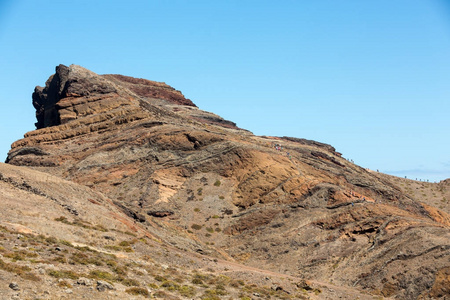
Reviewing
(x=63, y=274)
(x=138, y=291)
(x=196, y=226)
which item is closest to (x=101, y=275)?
(x=138, y=291)

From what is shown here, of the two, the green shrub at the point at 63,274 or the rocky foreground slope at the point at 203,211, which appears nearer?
the green shrub at the point at 63,274

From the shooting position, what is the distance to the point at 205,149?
2756 inches

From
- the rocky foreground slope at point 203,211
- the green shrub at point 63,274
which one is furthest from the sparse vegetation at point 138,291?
the green shrub at point 63,274

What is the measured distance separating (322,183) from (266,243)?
11.8 metres

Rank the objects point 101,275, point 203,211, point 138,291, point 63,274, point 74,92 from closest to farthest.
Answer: point 63,274
point 138,291
point 101,275
point 203,211
point 74,92

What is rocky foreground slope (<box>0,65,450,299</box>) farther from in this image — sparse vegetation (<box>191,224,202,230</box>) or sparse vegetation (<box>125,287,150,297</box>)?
sparse vegetation (<box>125,287,150,297</box>)

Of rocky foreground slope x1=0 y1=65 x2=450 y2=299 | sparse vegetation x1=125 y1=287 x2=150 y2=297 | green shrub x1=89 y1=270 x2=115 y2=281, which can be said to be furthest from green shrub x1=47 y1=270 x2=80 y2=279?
sparse vegetation x1=125 y1=287 x2=150 y2=297

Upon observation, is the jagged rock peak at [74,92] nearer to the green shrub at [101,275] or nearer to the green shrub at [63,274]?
the green shrub at [101,275]

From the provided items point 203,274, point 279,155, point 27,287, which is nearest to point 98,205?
point 203,274

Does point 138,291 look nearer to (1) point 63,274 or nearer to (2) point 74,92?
(1) point 63,274

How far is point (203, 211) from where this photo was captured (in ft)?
200

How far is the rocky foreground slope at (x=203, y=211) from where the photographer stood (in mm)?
38812

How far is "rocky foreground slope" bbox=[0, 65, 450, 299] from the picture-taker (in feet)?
127

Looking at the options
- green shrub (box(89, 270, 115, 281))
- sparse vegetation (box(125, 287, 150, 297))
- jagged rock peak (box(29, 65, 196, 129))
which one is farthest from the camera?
jagged rock peak (box(29, 65, 196, 129))
